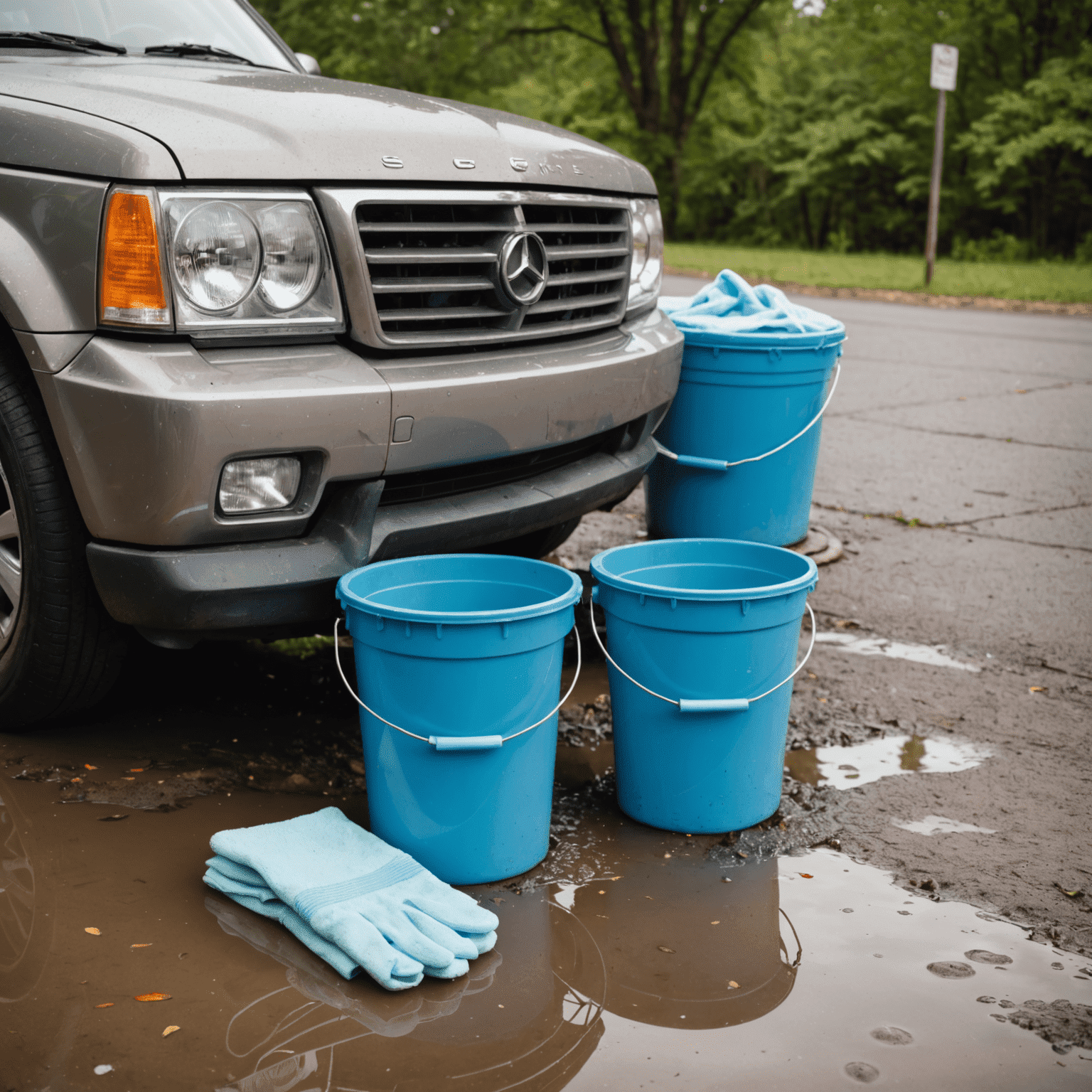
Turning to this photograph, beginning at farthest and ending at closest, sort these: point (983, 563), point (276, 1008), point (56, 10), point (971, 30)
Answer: point (971, 30), point (983, 563), point (56, 10), point (276, 1008)

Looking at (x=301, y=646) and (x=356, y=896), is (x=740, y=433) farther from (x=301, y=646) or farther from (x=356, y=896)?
(x=356, y=896)

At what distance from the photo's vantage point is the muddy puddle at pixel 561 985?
6.50 feet

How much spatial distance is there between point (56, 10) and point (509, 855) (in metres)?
2.65

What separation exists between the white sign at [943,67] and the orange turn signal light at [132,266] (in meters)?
→ 13.2

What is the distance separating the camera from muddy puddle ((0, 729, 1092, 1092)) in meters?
1.98

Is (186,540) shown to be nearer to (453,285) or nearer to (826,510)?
(453,285)

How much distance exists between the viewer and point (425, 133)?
113 inches

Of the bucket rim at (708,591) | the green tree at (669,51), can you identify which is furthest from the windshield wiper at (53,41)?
the green tree at (669,51)

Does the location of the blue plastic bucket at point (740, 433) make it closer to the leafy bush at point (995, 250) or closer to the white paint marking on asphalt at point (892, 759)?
the white paint marking on asphalt at point (892, 759)

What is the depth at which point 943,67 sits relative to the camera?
1391 cm

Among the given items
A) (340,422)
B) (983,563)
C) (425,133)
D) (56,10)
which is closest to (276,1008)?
(340,422)

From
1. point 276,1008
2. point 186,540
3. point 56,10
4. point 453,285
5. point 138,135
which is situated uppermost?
point 56,10

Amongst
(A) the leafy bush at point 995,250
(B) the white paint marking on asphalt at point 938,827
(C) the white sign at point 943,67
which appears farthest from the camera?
(A) the leafy bush at point 995,250

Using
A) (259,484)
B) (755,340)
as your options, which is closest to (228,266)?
(259,484)
